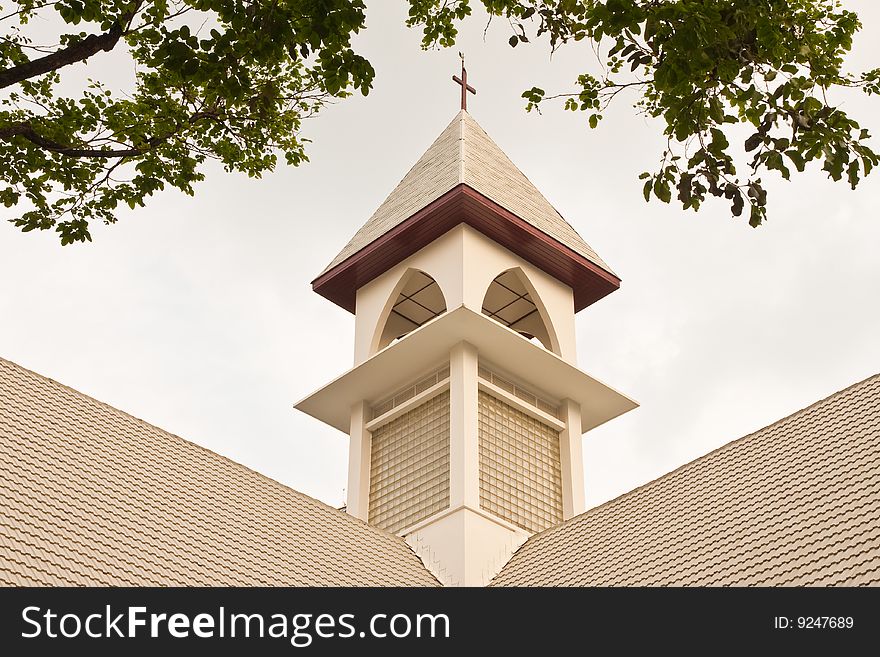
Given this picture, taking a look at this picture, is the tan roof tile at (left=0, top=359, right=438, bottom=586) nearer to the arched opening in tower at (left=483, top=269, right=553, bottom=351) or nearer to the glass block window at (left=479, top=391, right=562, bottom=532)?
the glass block window at (left=479, top=391, right=562, bottom=532)

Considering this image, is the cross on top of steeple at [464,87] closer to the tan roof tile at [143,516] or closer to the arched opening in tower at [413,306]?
the arched opening in tower at [413,306]

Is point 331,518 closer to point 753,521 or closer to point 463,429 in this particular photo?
point 463,429

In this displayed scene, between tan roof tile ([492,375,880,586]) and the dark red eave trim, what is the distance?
565cm

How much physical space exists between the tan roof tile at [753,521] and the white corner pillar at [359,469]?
3170 millimetres

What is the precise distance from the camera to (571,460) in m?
18.2

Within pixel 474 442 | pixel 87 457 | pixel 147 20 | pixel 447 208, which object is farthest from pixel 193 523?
pixel 447 208

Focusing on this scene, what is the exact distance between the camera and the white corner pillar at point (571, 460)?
58.4ft

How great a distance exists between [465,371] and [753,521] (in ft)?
20.4

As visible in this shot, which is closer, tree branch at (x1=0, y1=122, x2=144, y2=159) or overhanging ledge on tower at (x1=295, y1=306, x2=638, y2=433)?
tree branch at (x1=0, y1=122, x2=144, y2=159)

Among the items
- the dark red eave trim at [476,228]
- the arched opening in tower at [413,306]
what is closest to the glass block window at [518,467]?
the dark red eave trim at [476,228]

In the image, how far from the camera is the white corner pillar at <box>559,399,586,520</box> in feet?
58.4

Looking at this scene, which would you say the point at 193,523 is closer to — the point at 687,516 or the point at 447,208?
the point at 687,516

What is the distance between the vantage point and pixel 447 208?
1883 cm

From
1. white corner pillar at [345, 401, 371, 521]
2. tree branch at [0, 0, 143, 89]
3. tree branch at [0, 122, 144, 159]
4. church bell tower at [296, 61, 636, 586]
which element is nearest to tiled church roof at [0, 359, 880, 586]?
church bell tower at [296, 61, 636, 586]
